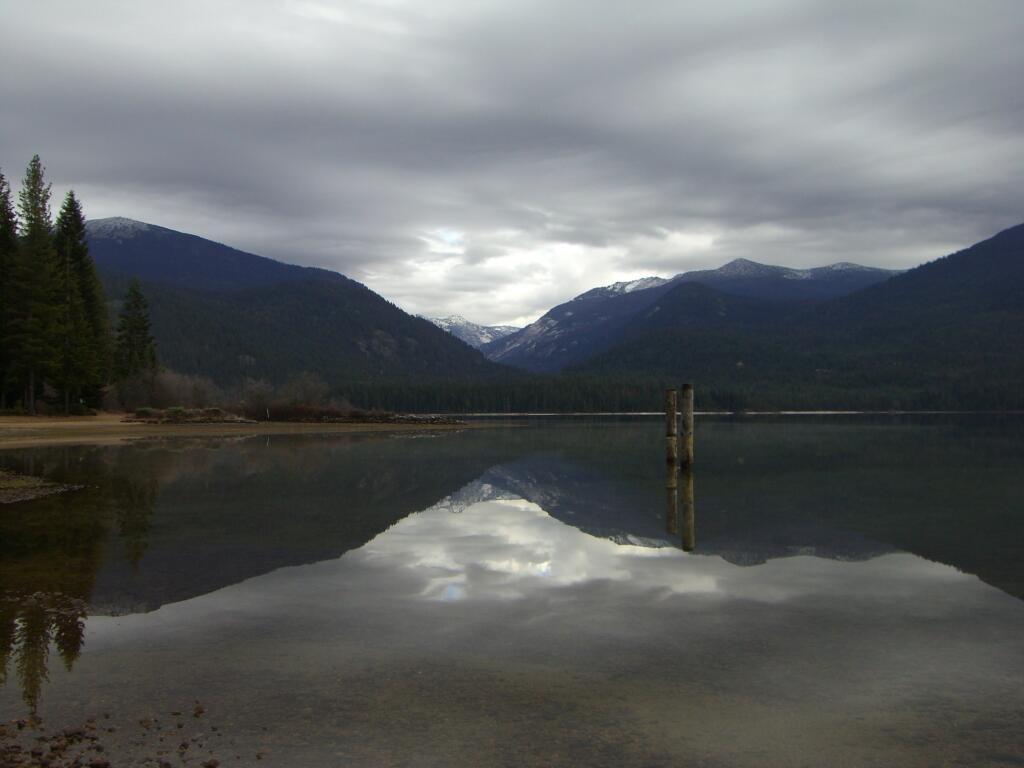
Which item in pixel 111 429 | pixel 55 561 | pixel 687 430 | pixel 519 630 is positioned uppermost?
pixel 687 430

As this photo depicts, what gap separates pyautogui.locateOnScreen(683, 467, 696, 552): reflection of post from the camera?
17828mm

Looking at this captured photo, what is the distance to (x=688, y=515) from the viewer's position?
22031mm

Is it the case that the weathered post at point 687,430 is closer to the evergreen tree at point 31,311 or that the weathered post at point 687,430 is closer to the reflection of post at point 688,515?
the reflection of post at point 688,515

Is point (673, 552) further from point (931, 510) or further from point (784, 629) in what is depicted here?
point (931, 510)

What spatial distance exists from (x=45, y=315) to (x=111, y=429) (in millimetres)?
11646

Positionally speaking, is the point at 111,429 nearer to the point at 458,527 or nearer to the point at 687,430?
the point at 687,430

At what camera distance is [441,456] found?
44406 mm

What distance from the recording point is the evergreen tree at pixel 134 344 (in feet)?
309

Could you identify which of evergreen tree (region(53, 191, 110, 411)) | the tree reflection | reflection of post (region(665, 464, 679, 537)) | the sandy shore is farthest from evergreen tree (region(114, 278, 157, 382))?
reflection of post (region(665, 464, 679, 537))

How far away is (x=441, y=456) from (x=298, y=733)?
37.0 meters

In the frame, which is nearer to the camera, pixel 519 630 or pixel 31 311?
pixel 519 630

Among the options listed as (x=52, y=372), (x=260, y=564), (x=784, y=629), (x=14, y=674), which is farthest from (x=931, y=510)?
(x=52, y=372)

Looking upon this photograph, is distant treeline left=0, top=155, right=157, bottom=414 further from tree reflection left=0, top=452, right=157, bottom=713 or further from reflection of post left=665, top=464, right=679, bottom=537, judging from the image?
reflection of post left=665, top=464, right=679, bottom=537

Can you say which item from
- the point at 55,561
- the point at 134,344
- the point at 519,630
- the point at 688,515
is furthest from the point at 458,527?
the point at 134,344
